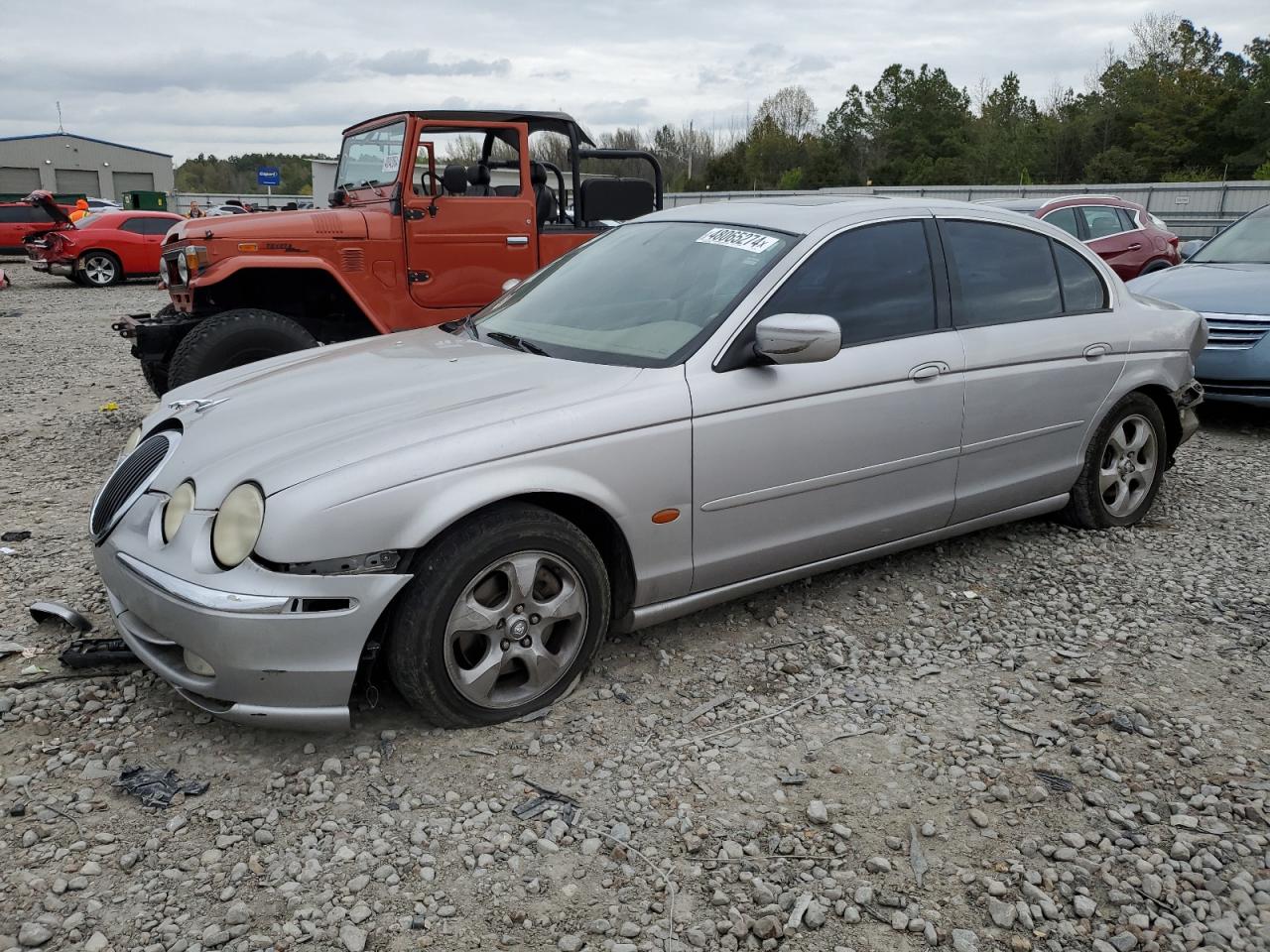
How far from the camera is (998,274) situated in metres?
4.37

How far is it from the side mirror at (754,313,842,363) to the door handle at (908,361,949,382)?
23.6 inches

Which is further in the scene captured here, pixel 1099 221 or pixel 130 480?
pixel 1099 221

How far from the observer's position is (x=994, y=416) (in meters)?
4.22

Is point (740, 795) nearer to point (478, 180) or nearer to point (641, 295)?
point (641, 295)

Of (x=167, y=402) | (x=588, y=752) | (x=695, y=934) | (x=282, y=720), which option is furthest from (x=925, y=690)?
(x=167, y=402)

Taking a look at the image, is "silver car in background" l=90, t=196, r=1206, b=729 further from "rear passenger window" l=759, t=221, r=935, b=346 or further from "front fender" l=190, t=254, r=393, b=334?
"front fender" l=190, t=254, r=393, b=334

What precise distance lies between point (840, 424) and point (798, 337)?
0.50 metres

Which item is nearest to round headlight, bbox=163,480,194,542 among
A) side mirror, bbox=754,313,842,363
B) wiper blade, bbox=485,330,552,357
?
wiper blade, bbox=485,330,552,357

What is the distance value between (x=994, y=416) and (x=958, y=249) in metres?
0.71

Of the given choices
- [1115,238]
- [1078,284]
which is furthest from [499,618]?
[1115,238]

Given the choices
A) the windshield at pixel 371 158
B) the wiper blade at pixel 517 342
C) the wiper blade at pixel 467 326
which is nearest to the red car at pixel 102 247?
the windshield at pixel 371 158

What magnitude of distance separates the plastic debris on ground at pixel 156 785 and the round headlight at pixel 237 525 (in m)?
0.66

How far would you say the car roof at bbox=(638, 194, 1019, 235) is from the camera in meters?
3.97

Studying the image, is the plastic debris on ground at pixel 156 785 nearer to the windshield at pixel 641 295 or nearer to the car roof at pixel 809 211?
the windshield at pixel 641 295
